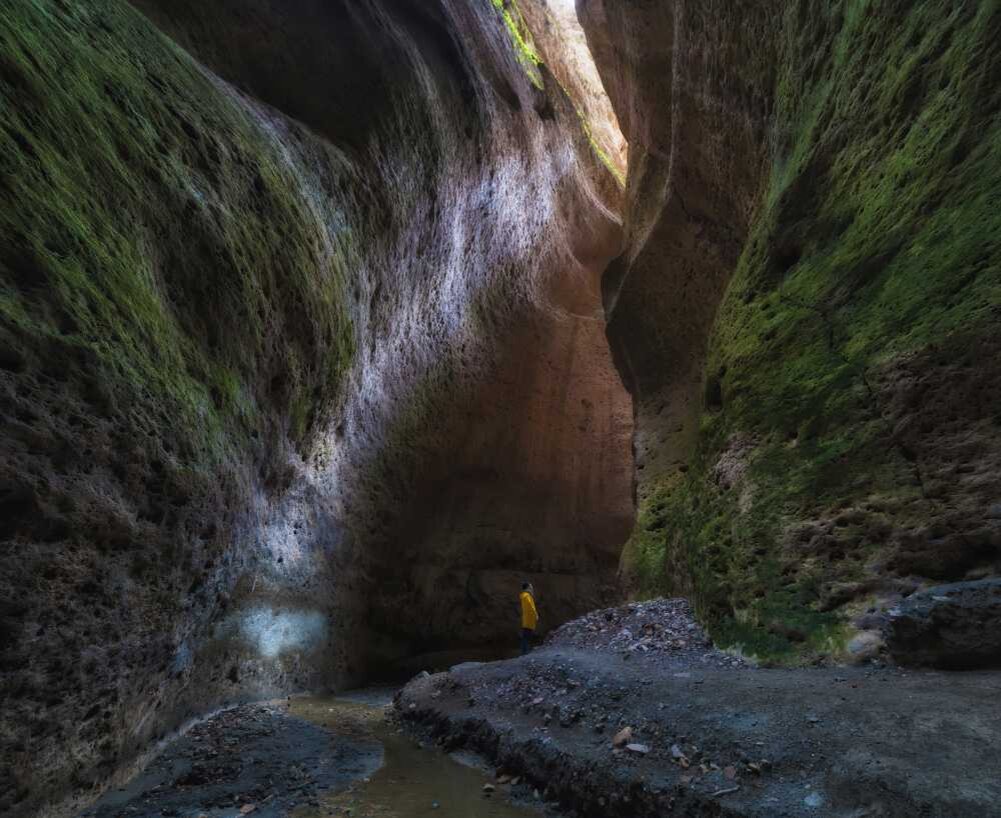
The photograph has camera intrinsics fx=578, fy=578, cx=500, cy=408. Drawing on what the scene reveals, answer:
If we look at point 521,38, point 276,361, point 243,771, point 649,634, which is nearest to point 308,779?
point 243,771

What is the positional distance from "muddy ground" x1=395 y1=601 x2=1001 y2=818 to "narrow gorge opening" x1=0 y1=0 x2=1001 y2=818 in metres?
0.03

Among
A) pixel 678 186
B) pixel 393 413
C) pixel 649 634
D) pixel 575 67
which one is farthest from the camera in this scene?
pixel 575 67

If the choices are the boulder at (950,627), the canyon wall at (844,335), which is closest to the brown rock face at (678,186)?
the canyon wall at (844,335)

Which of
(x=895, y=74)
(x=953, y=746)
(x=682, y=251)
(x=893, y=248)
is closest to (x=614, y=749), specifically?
(x=953, y=746)

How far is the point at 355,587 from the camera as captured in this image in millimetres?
13438

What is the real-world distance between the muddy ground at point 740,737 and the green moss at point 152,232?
13.5 ft

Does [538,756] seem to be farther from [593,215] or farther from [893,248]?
[593,215]

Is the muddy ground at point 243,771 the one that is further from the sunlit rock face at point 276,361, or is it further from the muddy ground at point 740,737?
the muddy ground at point 740,737

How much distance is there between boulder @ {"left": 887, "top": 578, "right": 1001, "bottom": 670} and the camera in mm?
3711

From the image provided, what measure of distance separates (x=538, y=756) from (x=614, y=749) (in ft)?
2.63

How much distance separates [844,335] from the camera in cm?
625

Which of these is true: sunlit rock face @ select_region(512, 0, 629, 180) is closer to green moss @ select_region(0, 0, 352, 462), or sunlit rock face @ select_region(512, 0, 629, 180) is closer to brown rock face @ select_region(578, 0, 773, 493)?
brown rock face @ select_region(578, 0, 773, 493)

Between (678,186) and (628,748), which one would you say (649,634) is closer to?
(628,748)

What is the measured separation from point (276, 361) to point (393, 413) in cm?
667
